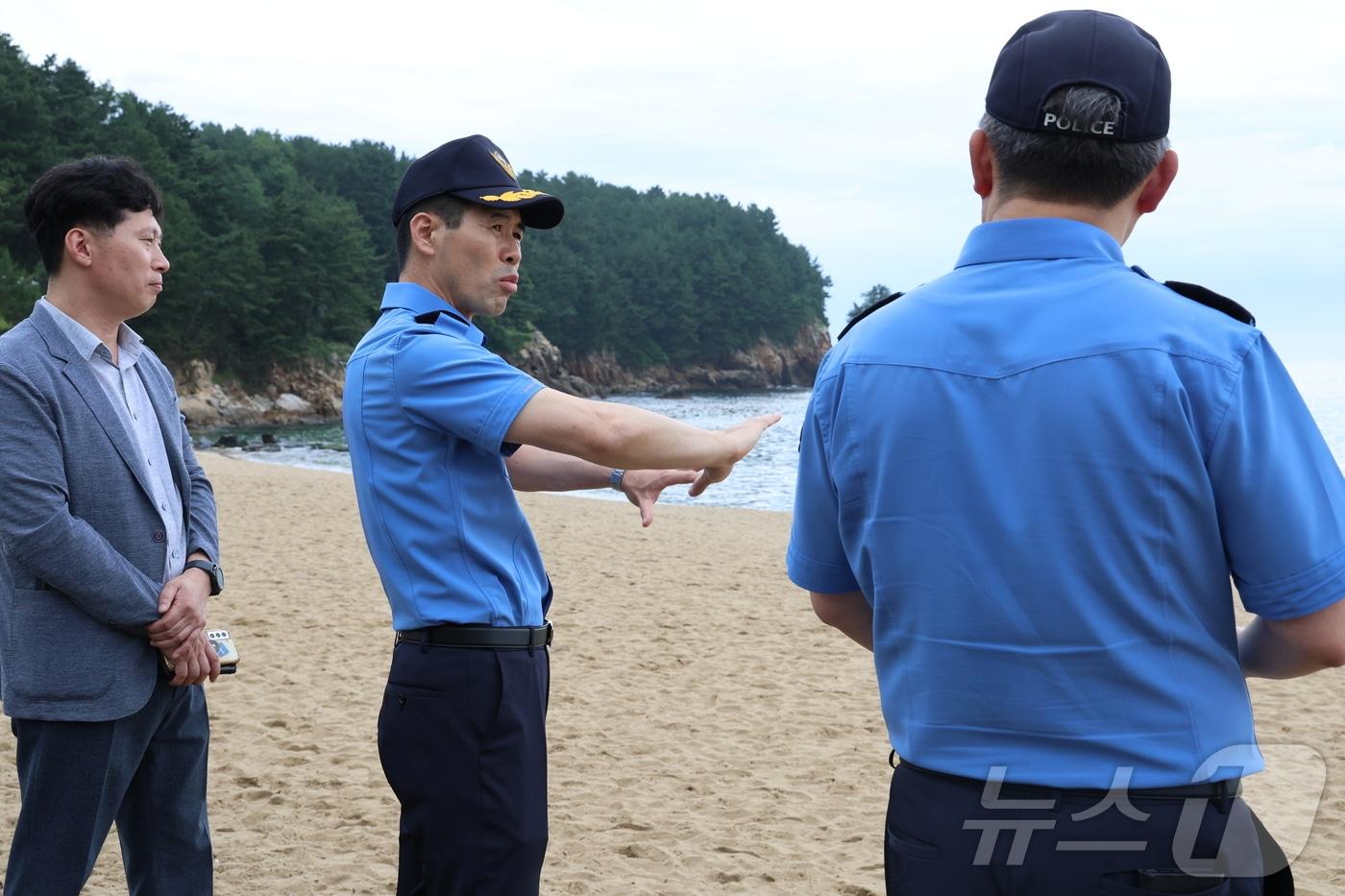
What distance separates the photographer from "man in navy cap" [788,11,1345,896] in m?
1.48

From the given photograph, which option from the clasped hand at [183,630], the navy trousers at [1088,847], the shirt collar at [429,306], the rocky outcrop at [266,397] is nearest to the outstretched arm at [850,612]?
the navy trousers at [1088,847]

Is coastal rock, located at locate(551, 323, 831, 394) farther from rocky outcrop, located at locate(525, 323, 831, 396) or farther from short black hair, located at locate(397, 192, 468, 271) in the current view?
short black hair, located at locate(397, 192, 468, 271)

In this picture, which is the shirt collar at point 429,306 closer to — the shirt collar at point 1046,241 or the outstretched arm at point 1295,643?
the shirt collar at point 1046,241

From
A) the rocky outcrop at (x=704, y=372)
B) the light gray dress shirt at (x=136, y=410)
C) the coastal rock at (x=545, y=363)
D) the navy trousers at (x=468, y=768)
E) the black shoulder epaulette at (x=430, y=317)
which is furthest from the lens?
the rocky outcrop at (x=704, y=372)

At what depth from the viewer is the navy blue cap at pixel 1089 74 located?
5.13 feet

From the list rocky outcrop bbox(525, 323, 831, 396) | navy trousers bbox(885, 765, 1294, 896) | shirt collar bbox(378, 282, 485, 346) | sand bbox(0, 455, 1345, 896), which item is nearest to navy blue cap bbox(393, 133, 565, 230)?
shirt collar bbox(378, 282, 485, 346)

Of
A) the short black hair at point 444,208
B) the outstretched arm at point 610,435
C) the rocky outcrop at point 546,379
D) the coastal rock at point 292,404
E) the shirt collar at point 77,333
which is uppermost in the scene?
the short black hair at point 444,208

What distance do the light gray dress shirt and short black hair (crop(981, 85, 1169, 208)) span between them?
230 cm

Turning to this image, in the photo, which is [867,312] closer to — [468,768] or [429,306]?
[429,306]

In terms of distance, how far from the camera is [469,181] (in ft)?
9.08

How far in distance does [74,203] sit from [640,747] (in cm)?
491

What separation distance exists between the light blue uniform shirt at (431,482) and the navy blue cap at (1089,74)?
3.95 feet

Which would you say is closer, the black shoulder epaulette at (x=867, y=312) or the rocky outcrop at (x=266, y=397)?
the black shoulder epaulette at (x=867, y=312)

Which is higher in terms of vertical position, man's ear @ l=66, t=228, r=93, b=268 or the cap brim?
the cap brim
